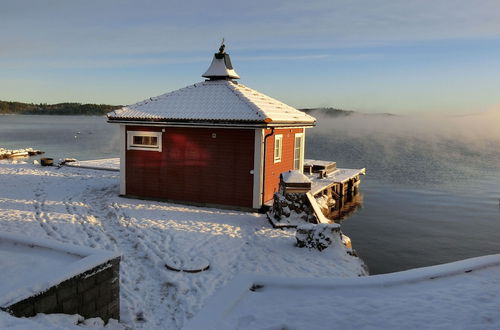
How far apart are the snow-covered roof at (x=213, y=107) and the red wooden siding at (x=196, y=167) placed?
55 centimetres

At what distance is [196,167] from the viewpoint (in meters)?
15.6

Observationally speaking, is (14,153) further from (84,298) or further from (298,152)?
(84,298)

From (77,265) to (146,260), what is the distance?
12.3ft

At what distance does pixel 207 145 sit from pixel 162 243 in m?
5.28

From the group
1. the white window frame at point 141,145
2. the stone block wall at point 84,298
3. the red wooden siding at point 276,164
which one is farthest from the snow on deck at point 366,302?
the white window frame at point 141,145

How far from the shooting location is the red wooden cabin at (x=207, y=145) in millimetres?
14789

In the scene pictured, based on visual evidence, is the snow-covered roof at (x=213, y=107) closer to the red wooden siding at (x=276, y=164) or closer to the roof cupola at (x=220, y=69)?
the roof cupola at (x=220, y=69)

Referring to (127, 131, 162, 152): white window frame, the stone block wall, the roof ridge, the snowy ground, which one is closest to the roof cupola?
the roof ridge

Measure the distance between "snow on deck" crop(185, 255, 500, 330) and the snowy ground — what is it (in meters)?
2.31

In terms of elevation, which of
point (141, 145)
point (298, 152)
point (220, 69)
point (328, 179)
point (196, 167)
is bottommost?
point (328, 179)

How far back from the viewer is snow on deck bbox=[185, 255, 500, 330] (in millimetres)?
4723

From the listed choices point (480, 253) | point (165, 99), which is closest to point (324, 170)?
point (480, 253)

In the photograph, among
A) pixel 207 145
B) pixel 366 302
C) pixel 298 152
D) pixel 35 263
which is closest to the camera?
Result: pixel 366 302

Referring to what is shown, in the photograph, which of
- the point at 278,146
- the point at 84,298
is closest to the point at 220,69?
the point at 278,146
